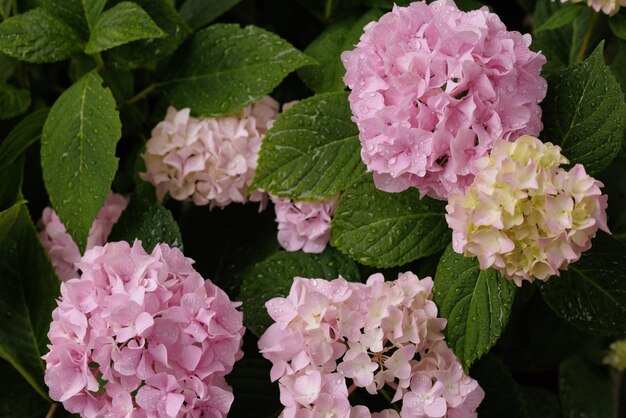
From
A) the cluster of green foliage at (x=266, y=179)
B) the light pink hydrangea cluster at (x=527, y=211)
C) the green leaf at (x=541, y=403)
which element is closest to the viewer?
the light pink hydrangea cluster at (x=527, y=211)

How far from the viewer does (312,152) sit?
2.99 feet

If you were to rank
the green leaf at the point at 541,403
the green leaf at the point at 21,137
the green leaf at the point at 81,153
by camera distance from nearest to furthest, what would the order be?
the green leaf at the point at 81,153, the green leaf at the point at 21,137, the green leaf at the point at 541,403

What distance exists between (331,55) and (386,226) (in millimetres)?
278

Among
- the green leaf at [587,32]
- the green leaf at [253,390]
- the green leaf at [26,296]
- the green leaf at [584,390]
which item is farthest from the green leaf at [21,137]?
the green leaf at [584,390]

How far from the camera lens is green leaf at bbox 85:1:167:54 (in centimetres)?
93

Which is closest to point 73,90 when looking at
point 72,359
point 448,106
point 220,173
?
point 220,173

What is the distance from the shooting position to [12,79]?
3.86ft

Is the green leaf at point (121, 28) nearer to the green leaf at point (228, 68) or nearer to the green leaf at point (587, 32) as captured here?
the green leaf at point (228, 68)

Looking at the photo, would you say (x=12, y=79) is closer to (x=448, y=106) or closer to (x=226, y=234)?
(x=226, y=234)

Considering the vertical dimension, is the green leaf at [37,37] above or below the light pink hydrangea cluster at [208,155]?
above

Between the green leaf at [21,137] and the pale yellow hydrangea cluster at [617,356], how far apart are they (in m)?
0.83

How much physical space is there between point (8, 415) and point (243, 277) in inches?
12.0

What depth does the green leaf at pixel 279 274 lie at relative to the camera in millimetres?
920

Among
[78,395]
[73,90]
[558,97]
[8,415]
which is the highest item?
[558,97]
